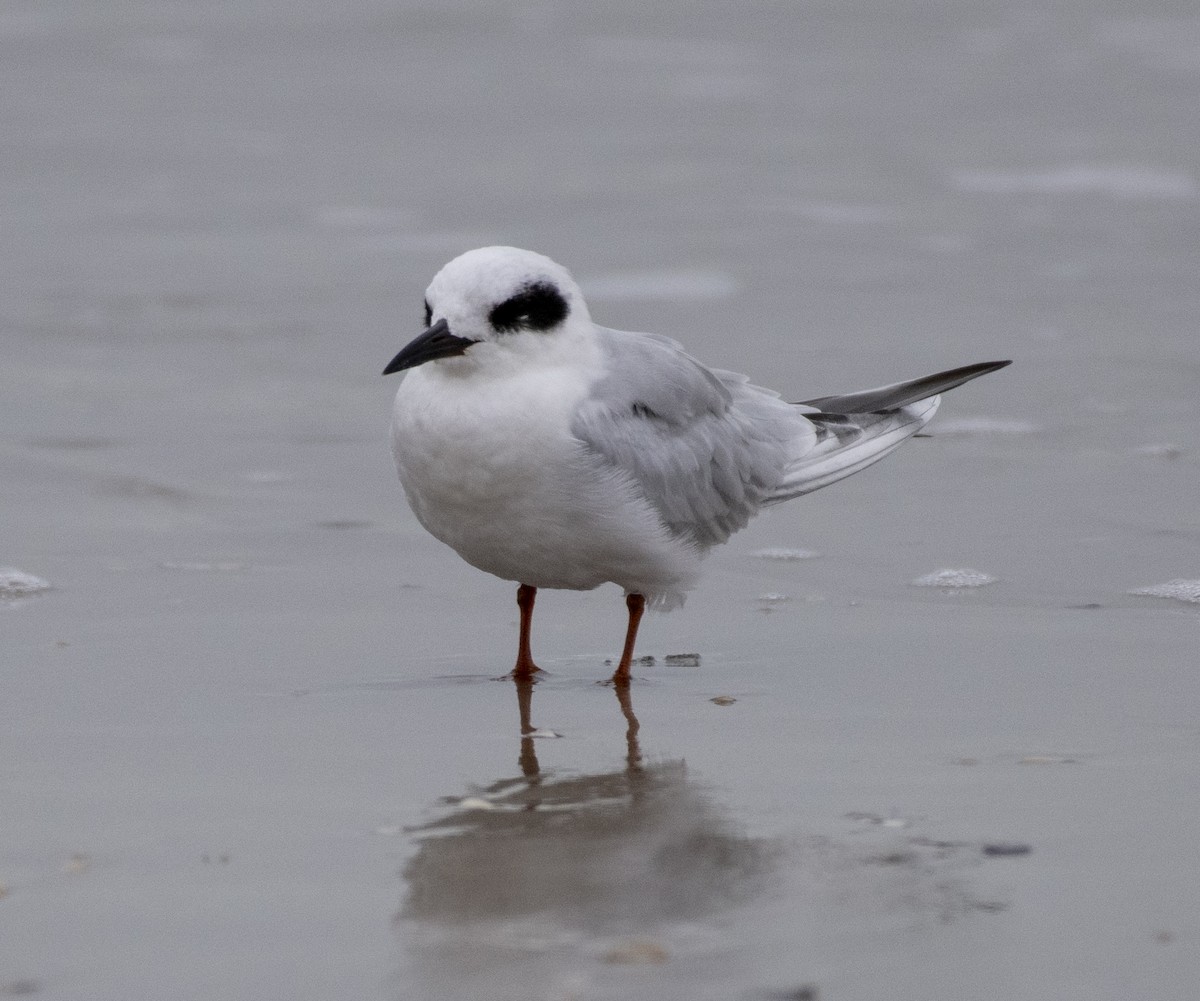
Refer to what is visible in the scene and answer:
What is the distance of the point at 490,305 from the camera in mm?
4277

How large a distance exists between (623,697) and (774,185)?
27.1 feet

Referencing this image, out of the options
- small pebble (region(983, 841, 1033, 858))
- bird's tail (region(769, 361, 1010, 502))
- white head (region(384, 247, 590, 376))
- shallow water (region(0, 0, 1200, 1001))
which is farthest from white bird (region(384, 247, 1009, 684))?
small pebble (region(983, 841, 1033, 858))

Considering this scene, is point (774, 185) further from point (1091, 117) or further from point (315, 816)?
point (315, 816)

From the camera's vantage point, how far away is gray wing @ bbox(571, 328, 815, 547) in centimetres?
451

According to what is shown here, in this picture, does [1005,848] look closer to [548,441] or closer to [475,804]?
[475,804]

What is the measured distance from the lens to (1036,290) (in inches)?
374

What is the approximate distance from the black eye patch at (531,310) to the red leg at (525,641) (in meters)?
0.73

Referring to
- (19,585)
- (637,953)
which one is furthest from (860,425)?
(637,953)

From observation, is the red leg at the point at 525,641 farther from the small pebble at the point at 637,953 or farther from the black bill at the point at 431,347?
the small pebble at the point at 637,953

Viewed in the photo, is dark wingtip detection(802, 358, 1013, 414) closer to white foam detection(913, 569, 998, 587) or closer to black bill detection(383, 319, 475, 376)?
white foam detection(913, 569, 998, 587)

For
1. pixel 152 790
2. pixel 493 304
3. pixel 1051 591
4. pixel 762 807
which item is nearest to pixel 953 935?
pixel 762 807

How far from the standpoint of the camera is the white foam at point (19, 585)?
5180 millimetres

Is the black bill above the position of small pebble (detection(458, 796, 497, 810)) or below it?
above

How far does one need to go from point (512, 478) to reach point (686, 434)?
729 millimetres
